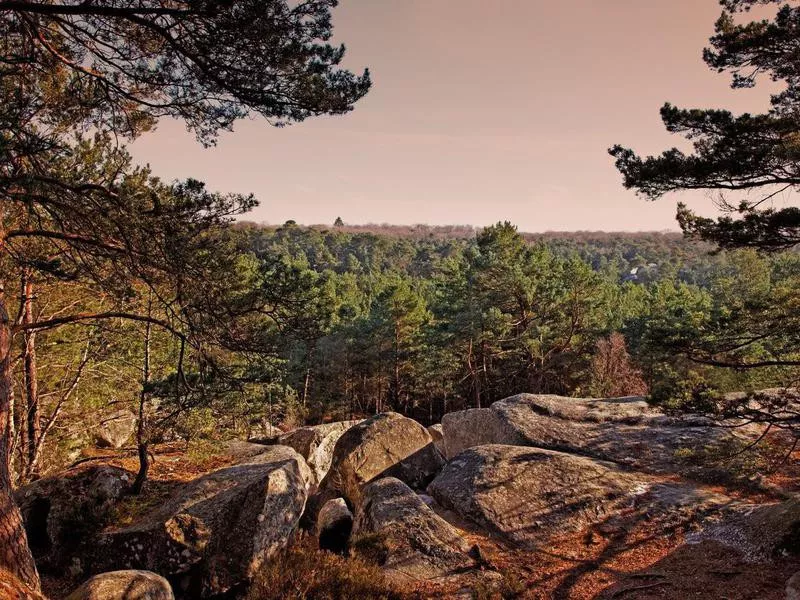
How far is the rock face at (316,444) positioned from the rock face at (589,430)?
512 centimetres

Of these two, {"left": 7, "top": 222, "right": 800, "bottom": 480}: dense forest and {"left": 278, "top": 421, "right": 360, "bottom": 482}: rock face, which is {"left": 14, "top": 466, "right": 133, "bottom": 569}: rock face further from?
{"left": 278, "top": 421, "right": 360, "bottom": 482}: rock face

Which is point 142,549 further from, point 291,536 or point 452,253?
point 452,253

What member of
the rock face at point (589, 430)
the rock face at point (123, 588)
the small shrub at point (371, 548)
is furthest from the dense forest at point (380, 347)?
the small shrub at point (371, 548)

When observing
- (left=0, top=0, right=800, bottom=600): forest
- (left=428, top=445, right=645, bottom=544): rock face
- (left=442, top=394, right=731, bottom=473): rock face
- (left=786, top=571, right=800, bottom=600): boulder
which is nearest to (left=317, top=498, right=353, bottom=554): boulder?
(left=0, top=0, right=800, bottom=600): forest

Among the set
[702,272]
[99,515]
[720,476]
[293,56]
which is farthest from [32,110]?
[702,272]

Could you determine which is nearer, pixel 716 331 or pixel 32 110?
pixel 32 110

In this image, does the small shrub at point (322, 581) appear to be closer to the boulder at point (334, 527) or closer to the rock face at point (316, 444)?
the boulder at point (334, 527)

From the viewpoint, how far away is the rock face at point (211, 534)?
7.89m

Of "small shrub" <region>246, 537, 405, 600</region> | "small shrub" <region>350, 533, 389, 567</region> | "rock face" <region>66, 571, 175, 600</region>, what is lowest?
"small shrub" <region>350, 533, 389, 567</region>

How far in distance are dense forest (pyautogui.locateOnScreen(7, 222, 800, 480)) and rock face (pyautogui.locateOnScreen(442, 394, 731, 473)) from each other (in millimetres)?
1914

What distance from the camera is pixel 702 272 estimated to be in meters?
115

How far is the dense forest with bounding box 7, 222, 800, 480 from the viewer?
23.1ft

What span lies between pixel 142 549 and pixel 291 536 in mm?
2494

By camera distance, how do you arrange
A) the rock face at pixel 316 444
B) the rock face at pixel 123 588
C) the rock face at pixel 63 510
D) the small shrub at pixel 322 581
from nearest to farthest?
the rock face at pixel 123 588
the small shrub at pixel 322 581
the rock face at pixel 63 510
the rock face at pixel 316 444
